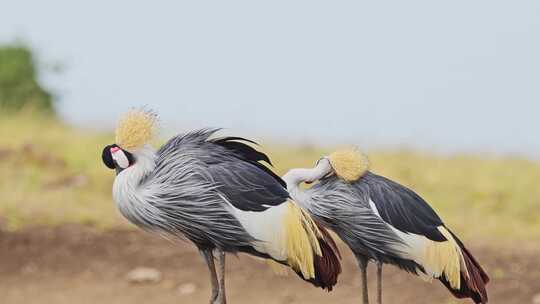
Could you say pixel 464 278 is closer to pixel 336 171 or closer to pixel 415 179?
pixel 336 171

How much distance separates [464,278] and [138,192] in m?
1.80

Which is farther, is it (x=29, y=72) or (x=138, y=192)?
(x=29, y=72)

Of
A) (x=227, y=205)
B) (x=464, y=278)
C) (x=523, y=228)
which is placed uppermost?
(x=227, y=205)

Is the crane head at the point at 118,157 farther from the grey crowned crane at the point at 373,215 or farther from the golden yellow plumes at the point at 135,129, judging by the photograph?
the grey crowned crane at the point at 373,215

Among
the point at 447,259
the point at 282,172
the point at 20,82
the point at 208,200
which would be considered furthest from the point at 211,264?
the point at 20,82

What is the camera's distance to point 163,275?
8.85 m

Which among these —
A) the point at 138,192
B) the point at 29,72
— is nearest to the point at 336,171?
the point at 138,192

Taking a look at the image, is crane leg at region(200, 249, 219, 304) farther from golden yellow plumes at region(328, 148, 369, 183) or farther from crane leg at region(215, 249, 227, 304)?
golden yellow plumes at region(328, 148, 369, 183)

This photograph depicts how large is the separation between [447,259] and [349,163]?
0.72 metres

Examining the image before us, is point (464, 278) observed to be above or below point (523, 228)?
above

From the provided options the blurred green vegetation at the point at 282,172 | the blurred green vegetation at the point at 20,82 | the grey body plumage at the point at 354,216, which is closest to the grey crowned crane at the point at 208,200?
the grey body plumage at the point at 354,216

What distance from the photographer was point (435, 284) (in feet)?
27.6

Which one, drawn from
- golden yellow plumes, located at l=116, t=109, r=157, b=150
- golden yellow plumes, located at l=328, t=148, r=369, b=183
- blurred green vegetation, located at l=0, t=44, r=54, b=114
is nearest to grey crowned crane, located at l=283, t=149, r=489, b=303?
golden yellow plumes, located at l=328, t=148, r=369, b=183

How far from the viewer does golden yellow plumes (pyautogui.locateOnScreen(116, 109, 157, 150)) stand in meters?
5.17
